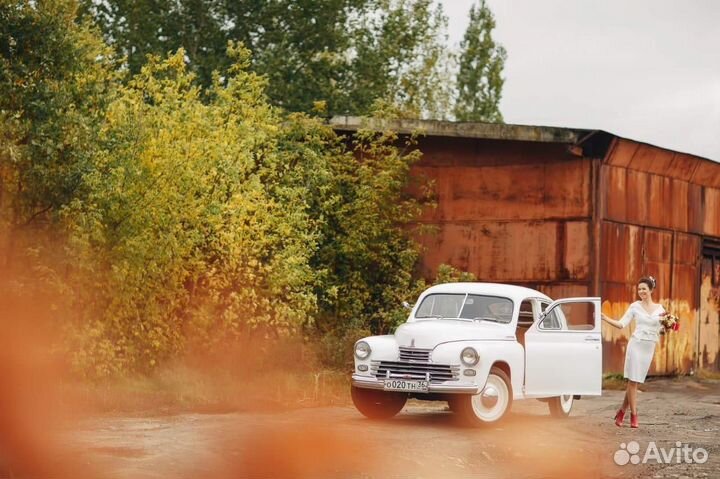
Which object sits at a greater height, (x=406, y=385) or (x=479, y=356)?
(x=479, y=356)

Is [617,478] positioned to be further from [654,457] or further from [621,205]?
[621,205]

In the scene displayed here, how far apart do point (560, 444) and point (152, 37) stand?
30463mm

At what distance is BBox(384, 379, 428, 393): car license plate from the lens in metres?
13.8

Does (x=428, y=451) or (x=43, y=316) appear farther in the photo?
(x=43, y=316)

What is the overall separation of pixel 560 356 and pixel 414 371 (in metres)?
2.30

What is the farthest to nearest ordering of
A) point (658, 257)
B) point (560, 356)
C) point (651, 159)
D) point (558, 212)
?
1. point (658, 257)
2. point (651, 159)
3. point (558, 212)
4. point (560, 356)

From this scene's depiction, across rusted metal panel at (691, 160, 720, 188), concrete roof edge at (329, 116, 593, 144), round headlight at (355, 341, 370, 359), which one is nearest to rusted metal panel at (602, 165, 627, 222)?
concrete roof edge at (329, 116, 593, 144)

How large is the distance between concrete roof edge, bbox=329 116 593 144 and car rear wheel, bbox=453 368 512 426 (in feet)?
31.8

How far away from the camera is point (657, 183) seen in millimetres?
24984

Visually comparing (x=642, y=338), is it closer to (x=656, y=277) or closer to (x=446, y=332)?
(x=446, y=332)

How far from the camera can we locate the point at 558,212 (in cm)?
2344

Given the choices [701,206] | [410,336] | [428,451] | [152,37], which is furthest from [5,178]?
[152,37]

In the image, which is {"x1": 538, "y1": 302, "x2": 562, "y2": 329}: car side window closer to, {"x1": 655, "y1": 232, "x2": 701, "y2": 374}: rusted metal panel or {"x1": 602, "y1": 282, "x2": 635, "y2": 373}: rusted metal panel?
{"x1": 602, "y1": 282, "x2": 635, "y2": 373}: rusted metal panel

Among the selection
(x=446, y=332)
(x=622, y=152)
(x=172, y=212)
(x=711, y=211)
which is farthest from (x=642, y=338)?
(x=711, y=211)
